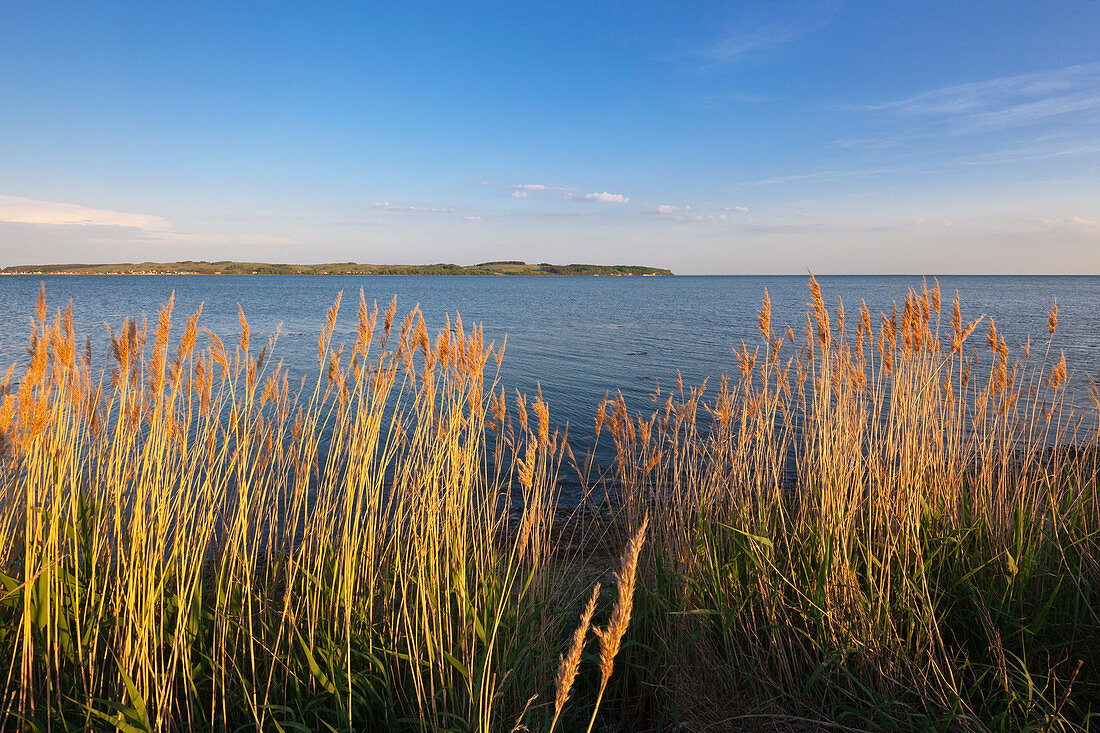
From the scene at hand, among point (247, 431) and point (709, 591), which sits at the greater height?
point (247, 431)

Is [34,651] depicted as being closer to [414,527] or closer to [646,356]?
[414,527]

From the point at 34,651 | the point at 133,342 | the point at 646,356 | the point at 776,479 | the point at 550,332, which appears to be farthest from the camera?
the point at 550,332

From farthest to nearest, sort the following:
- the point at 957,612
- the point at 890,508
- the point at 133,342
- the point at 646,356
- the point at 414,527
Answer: the point at 646,356 → the point at 890,508 → the point at 957,612 → the point at 414,527 → the point at 133,342

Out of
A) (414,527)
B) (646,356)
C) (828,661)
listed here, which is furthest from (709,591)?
(646,356)

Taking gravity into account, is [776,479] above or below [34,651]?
above

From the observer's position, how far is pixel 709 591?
3062 millimetres

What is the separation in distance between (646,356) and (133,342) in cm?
1909

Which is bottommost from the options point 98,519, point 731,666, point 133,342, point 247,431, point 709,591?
point 731,666

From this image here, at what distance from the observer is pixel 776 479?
3629mm

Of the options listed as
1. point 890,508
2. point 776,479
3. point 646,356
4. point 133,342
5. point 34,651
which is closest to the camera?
point 34,651

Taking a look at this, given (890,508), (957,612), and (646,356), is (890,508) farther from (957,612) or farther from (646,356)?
(646,356)

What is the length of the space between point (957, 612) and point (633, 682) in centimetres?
176

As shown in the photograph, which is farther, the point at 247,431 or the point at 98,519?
the point at 247,431

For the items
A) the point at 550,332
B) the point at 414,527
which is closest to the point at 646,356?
the point at 550,332
